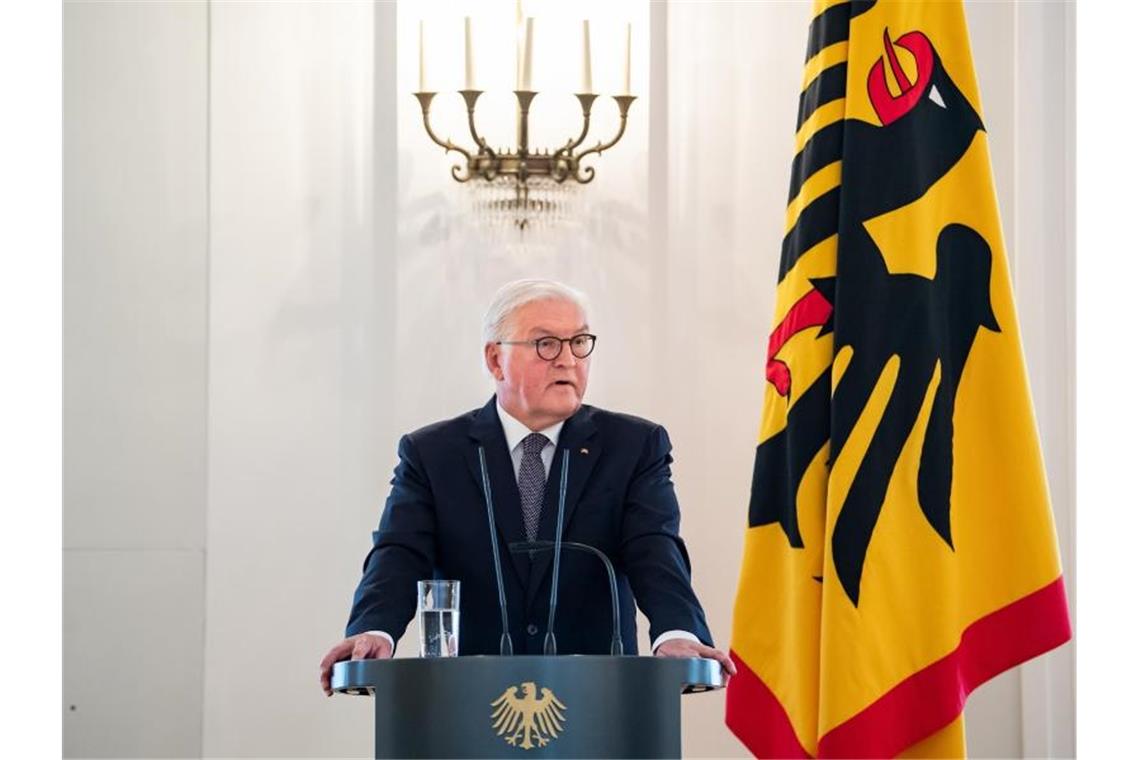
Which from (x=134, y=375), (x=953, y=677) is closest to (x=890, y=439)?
(x=953, y=677)

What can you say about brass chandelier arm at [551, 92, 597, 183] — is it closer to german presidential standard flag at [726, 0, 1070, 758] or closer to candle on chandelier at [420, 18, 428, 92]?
candle on chandelier at [420, 18, 428, 92]

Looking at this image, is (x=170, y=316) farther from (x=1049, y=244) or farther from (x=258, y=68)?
(x=1049, y=244)

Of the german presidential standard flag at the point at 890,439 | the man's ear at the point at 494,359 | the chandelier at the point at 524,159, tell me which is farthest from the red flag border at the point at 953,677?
the chandelier at the point at 524,159

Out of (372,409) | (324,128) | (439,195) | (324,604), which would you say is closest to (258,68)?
(324,128)

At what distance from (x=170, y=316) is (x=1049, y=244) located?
2.62 m

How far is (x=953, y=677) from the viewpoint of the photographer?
11.8 feet

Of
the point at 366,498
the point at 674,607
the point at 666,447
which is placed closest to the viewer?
the point at 674,607

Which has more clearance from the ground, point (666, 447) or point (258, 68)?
point (258, 68)

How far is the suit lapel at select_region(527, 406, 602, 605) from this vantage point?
3266mm

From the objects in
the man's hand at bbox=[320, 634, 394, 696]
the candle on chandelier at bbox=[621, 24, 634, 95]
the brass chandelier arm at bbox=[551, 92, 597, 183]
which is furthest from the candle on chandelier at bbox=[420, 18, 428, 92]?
the man's hand at bbox=[320, 634, 394, 696]

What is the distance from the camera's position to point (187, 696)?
451 centimetres

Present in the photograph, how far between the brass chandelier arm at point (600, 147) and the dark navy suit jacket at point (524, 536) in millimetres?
1196

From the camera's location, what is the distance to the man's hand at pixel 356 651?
283 cm

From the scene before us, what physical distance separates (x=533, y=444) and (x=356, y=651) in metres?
0.73
